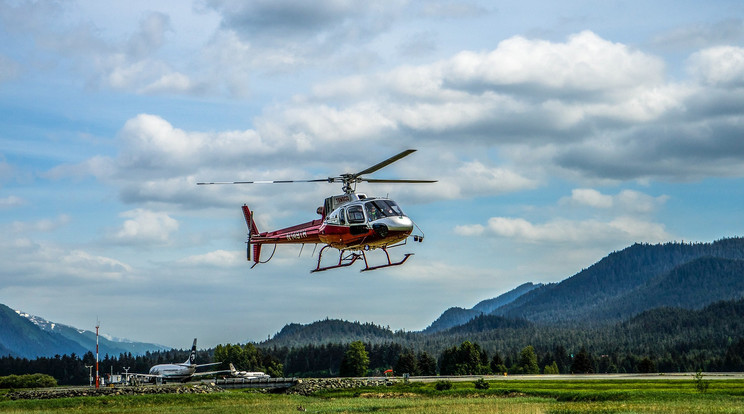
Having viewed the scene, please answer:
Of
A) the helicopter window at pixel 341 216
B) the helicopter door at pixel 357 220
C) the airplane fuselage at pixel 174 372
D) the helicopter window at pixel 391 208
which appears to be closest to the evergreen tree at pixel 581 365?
the airplane fuselage at pixel 174 372

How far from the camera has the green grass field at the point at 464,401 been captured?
6544 cm

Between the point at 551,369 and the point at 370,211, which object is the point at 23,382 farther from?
the point at 370,211

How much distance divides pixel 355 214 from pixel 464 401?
90.1 feet

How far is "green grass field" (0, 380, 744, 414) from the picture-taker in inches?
2576

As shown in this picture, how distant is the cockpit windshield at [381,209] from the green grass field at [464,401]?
1814cm

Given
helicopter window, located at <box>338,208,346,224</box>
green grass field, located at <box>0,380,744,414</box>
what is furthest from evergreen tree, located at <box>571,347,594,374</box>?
helicopter window, located at <box>338,208,346,224</box>

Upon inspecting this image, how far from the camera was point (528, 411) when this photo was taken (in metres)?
63.2

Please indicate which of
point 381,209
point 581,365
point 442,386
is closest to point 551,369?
point 581,365

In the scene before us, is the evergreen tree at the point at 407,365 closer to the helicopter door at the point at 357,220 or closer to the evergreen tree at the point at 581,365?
the evergreen tree at the point at 581,365

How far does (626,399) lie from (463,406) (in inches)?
567

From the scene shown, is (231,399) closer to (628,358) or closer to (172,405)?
(172,405)

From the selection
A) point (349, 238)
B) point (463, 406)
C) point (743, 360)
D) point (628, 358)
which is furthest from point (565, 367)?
point (349, 238)

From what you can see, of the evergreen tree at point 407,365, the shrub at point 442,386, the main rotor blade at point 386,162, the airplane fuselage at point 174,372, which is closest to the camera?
the main rotor blade at point 386,162

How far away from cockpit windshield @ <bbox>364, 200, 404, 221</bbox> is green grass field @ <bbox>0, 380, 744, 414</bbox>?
18.1m
